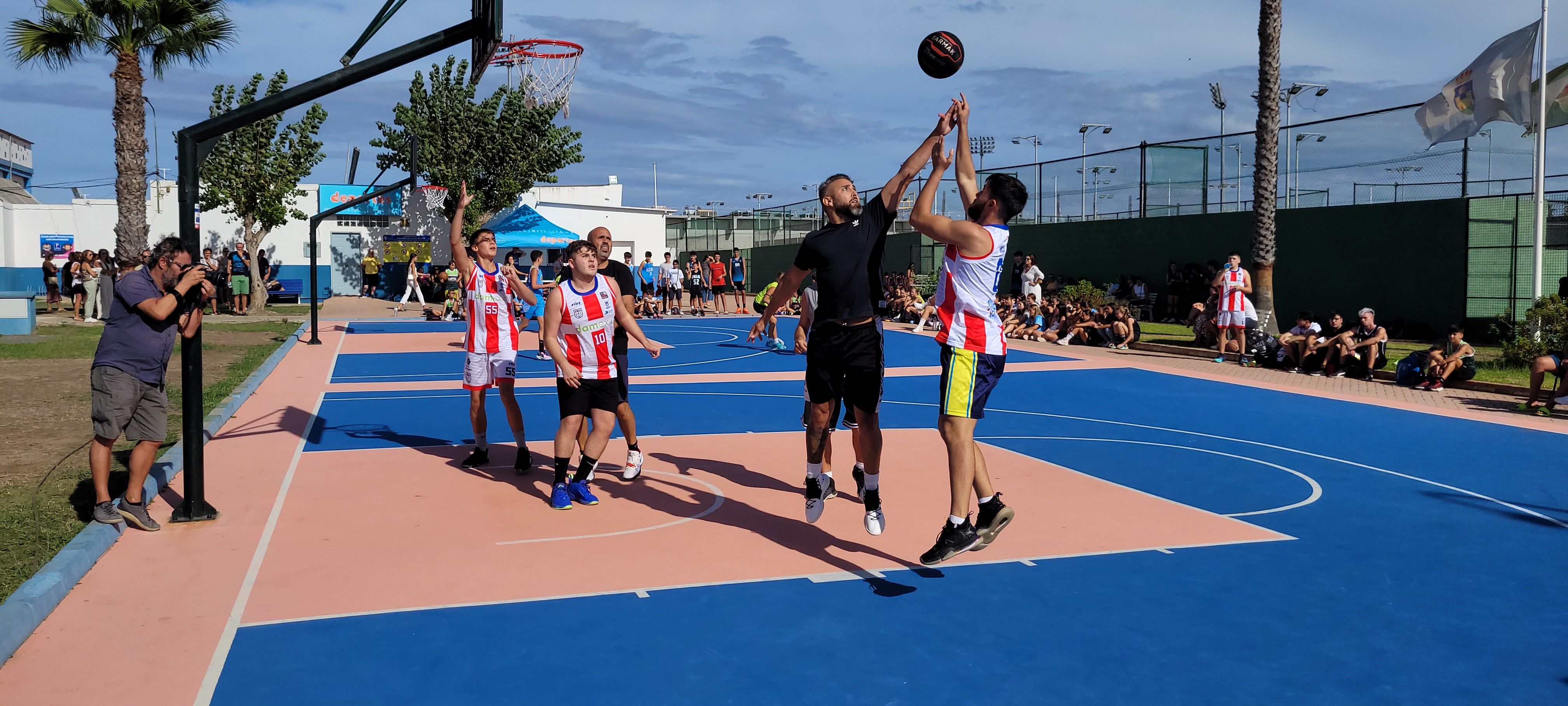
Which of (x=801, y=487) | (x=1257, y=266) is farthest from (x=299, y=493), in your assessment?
(x=1257, y=266)

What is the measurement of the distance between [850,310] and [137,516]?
446 cm

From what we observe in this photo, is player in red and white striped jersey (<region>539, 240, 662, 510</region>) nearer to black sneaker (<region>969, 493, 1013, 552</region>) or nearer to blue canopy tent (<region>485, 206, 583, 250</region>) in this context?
black sneaker (<region>969, 493, 1013, 552</region>)

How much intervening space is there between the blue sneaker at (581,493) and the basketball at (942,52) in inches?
140

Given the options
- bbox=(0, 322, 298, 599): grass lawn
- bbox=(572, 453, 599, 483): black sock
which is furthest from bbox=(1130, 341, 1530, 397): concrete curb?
bbox=(0, 322, 298, 599): grass lawn

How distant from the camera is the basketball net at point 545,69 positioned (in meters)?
43.7

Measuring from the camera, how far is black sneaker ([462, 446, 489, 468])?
928cm

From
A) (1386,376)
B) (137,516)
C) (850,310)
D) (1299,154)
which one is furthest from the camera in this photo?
(1299,154)

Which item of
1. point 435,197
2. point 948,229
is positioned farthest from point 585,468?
point 435,197

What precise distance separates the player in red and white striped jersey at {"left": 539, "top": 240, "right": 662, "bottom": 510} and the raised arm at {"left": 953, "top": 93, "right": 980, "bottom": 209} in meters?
2.60

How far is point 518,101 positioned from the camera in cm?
4294

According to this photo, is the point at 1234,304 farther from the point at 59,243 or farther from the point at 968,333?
the point at 59,243

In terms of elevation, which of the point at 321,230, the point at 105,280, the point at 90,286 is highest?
the point at 321,230

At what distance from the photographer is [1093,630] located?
5156 millimetres

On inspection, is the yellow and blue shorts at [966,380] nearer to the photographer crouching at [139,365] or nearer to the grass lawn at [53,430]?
the photographer crouching at [139,365]
